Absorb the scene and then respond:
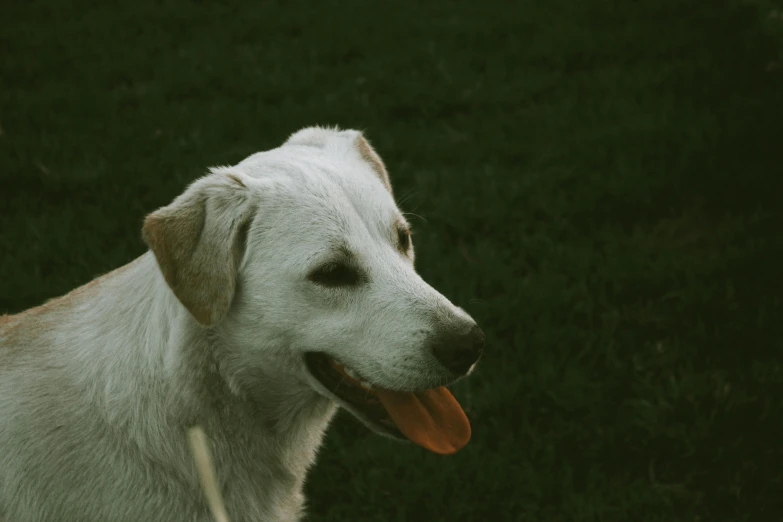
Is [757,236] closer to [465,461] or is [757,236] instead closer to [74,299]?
[465,461]

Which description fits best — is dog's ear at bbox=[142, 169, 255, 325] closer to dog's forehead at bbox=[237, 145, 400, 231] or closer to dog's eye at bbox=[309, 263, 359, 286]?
dog's forehead at bbox=[237, 145, 400, 231]

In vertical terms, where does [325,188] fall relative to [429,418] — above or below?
above

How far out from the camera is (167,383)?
2807mm

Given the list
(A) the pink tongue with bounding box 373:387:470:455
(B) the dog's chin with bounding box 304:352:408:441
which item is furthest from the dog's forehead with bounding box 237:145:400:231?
(A) the pink tongue with bounding box 373:387:470:455

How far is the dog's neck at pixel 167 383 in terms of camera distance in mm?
2811

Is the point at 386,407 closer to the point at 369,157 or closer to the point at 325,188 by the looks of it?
the point at 325,188

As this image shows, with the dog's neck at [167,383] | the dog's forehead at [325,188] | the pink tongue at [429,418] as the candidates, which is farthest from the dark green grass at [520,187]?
the dog's forehead at [325,188]

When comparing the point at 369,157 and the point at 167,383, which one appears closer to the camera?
the point at 167,383

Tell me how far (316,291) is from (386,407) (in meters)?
0.50

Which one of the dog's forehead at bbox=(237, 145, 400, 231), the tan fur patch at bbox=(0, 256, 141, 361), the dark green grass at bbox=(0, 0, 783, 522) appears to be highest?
the dog's forehead at bbox=(237, 145, 400, 231)

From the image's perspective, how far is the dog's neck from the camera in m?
2.81

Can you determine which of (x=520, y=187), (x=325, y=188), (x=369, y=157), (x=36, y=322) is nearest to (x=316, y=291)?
(x=325, y=188)

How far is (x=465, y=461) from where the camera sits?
13.5 feet

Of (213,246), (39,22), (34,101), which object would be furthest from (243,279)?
(39,22)
